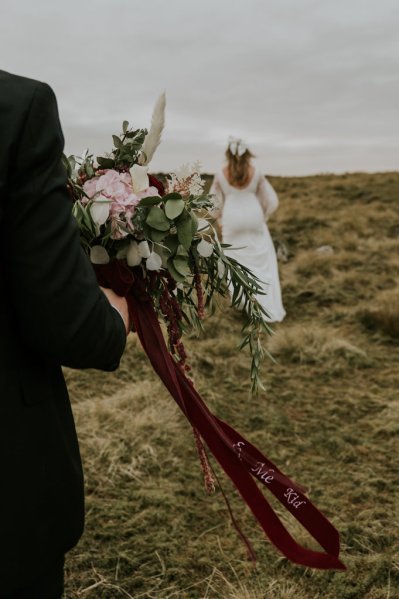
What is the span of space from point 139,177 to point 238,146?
5.55 meters

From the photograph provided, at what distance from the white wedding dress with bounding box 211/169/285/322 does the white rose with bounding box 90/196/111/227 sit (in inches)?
226

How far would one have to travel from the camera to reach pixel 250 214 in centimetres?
756

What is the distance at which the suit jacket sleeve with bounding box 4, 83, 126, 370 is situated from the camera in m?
1.18

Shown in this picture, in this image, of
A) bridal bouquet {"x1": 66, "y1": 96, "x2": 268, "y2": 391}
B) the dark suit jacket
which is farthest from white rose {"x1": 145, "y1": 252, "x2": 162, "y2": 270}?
the dark suit jacket

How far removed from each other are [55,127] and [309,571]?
239cm

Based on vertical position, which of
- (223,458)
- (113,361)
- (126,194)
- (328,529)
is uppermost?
(126,194)

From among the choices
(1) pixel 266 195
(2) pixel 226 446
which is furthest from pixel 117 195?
(1) pixel 266 195

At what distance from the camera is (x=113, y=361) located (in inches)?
57.7

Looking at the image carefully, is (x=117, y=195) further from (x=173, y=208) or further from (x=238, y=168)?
(x=238, y=168)

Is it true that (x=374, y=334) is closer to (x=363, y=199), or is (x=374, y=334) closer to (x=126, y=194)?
(x=126, y=194)

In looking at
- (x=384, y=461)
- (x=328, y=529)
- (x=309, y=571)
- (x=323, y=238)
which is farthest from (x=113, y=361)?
(x=323, y=238)

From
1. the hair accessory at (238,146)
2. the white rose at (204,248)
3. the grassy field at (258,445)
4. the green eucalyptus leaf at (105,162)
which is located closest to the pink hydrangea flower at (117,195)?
the green eucalyptus leaf at (105,162)

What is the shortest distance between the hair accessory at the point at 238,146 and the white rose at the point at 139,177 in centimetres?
554

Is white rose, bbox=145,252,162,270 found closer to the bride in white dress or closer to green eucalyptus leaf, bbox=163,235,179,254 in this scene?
green eucalyptus leaf, bbox=163,235,179,254
